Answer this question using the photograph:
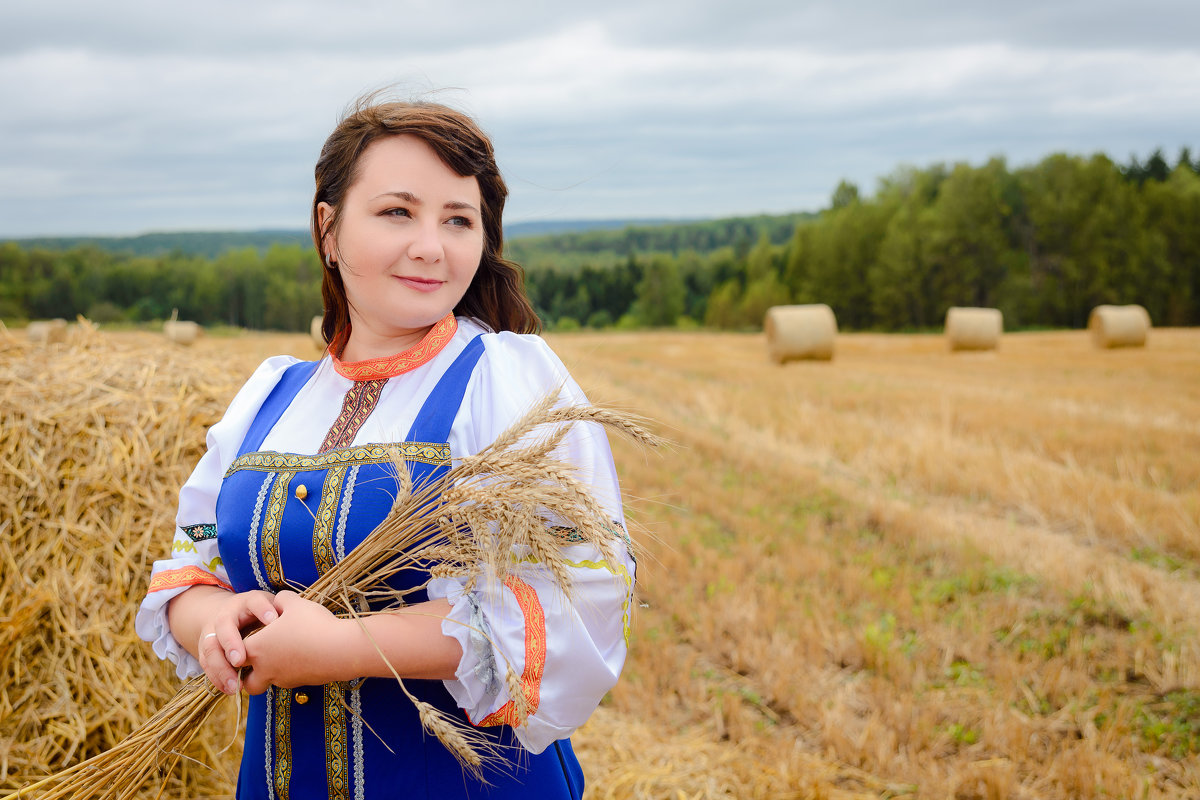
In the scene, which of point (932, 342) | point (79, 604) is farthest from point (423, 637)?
point (932, 342)

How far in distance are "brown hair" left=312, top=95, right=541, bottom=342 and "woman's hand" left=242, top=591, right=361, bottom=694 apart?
2.47 feet

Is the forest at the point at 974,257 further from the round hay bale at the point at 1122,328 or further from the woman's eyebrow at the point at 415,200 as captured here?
the woman's eyebrow at the point at 415,200

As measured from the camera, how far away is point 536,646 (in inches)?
57.6

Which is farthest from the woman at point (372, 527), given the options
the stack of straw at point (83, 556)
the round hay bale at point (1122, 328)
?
the round hay bale at point (1122, 328)

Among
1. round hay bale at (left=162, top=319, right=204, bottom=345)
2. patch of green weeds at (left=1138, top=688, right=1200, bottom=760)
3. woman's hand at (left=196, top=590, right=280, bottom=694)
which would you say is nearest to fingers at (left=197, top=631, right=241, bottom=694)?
woman's hand at (left=196, top=590, right=280, bottom=694)

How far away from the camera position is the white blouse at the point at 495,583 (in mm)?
1465

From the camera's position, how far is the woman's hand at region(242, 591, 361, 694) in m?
1.45

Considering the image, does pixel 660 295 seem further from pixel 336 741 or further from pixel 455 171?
pixel 336 741

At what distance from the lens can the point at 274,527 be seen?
5.31 ft

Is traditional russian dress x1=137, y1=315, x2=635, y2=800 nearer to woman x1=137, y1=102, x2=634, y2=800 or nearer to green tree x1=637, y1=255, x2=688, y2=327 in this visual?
woman x1=137, y1=102, x2=634, y2=800

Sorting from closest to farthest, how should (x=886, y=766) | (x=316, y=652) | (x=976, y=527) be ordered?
(x=316, y=652) → (x=886, y=766) → (x=976, y=527)

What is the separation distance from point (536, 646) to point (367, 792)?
0.54 meters

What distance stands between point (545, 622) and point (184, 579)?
84 cm

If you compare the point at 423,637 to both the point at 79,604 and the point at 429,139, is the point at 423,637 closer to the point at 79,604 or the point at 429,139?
the point at 429,139
